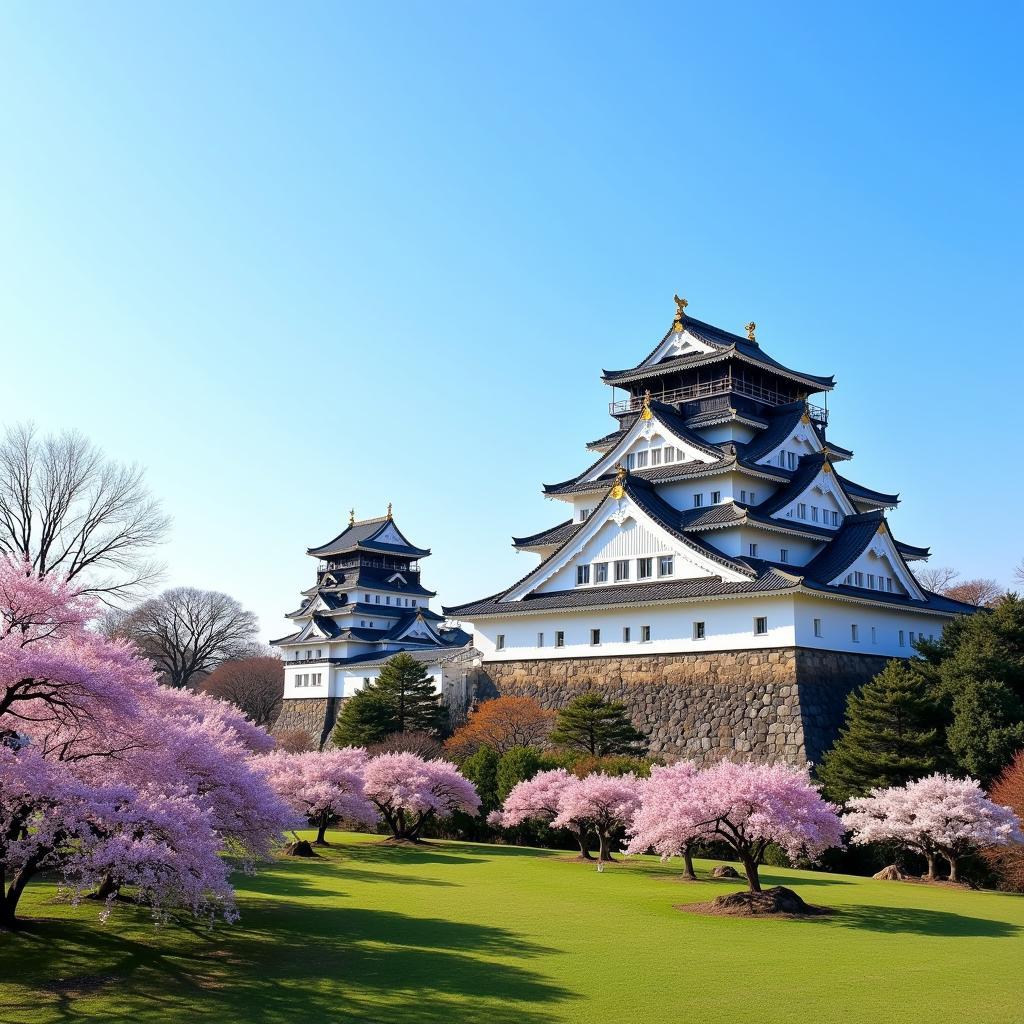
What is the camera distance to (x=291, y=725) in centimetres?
6656

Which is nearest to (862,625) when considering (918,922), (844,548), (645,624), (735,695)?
(844,548)

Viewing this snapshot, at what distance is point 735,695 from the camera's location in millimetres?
35406

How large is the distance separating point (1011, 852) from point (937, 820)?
95.1 inches

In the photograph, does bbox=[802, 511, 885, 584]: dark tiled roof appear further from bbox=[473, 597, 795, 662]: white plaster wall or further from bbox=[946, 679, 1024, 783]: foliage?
bbox=[946, 679, 1024, 783]: foliage

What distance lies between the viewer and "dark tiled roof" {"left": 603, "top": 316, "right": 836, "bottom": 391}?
146 feet

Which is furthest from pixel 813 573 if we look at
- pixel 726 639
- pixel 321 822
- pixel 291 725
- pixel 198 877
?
pixel 291 725

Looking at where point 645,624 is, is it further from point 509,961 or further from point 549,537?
point 509,961

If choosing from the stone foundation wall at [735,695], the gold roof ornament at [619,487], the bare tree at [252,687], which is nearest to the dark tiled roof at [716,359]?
the gold roof ornament at [619,487]

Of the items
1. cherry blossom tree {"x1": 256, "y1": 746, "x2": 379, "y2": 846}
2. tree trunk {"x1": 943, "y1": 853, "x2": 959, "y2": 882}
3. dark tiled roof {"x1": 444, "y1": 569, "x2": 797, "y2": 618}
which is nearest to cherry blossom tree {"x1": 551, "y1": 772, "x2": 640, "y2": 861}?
cherry blossom tree {"x1": 256, "y1": 746, "x2": 379, "y2": 846}

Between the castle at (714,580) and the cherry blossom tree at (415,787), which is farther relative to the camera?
the castle at (714,580)

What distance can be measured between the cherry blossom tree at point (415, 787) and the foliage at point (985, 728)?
13906 mm

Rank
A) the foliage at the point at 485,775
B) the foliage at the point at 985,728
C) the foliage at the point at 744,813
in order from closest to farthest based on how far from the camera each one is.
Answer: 1. the foliage at the point at 744,813
2. the foliage at the point at 985,728
3. the foliage at the point at 485,775

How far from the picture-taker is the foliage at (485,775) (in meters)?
33.2

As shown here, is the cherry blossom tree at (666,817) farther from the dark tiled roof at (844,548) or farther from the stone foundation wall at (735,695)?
the dark tiled roof at (844,548)
